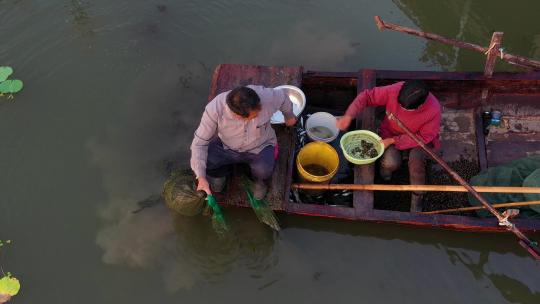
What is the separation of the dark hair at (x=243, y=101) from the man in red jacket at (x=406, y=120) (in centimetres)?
125

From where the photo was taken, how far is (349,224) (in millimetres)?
4699

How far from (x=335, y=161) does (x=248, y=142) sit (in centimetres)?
100

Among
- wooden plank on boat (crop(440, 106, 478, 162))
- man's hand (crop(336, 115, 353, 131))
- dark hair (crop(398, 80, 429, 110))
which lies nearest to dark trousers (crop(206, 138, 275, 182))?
man's hand (crop(336, 115, 353, 131))

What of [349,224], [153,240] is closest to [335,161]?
[349,224]

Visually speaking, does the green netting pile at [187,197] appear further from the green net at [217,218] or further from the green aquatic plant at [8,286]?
the green aquatic plant at [8,286]

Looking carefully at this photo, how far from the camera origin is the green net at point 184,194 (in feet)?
13.5

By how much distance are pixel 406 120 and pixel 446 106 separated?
1171 mm

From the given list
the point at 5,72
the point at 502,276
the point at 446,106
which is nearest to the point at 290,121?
the point at 446,106

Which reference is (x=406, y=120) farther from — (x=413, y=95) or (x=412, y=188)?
(x=412, y=188)

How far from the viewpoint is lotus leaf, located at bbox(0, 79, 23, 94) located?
566 centimetres

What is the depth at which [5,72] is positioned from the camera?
583 centimetres

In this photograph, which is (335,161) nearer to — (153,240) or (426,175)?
(426,175)

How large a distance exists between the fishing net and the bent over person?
0.06 metres

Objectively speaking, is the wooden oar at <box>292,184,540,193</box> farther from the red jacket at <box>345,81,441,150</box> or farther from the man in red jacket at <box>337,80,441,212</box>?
the red jacket at <box>345,81,441,150</box>
